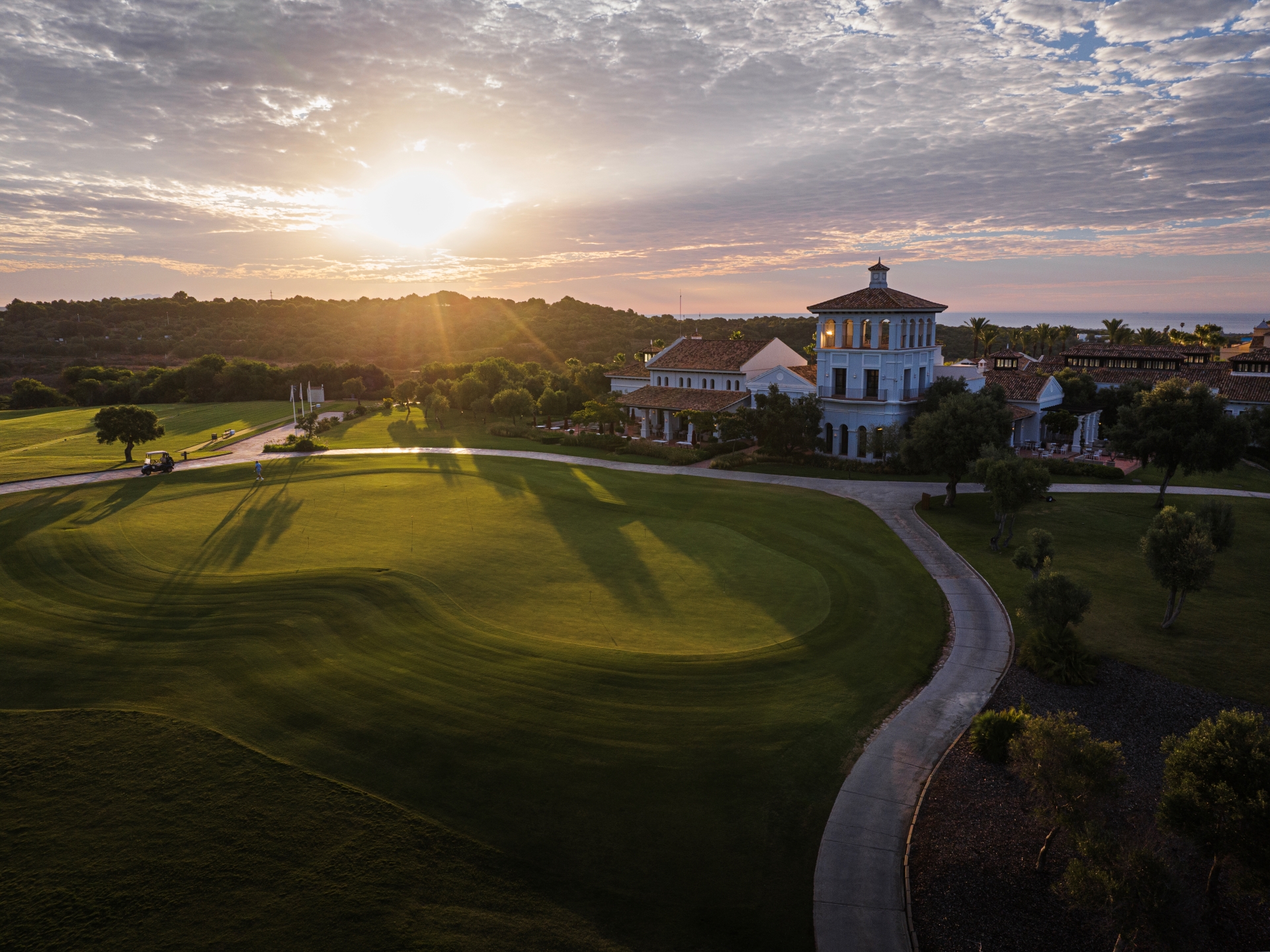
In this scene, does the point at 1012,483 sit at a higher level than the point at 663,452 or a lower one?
higher

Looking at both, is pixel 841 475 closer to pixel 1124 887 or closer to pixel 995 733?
pixel 995 733

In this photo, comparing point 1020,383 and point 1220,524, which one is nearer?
point 1220,524

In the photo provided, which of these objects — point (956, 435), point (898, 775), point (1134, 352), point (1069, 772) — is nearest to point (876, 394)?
point (956, 435)

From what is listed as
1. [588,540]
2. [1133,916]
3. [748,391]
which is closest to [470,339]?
[748,391]

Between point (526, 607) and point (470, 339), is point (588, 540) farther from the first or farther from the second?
point (470, 339)

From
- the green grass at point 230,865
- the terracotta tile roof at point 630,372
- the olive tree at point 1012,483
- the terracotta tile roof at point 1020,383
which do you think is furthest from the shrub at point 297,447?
the terracotta tile roof at point 1020,383

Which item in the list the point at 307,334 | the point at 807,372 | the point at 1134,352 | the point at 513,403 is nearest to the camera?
the point at 807,372

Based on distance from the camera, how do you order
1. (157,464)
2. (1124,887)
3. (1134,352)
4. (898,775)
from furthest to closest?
1. (1134,352)
2. (157,464)
3. (898,775)
4. (1124,887)
